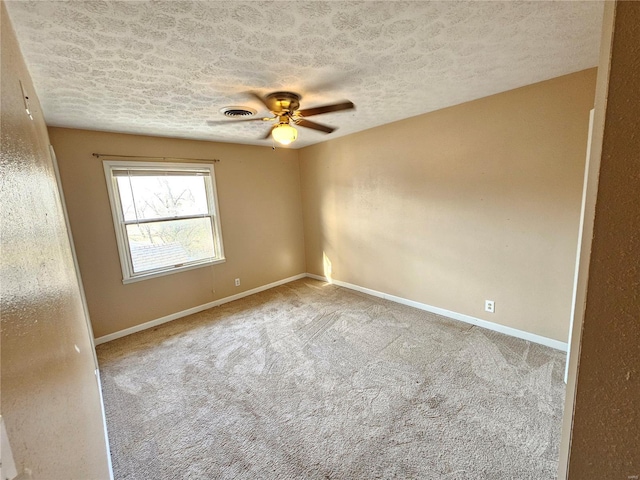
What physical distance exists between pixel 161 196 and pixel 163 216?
0.81 ft

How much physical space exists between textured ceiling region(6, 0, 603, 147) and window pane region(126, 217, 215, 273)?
1.32 m

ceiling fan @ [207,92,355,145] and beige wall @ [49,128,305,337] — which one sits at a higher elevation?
ceiling fan @ [207,92,355,145]

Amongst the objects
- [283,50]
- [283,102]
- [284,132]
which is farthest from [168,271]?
[283,50]

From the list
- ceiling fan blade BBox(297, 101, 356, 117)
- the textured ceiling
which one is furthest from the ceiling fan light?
the textured ceiling

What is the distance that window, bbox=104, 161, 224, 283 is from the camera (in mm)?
3084

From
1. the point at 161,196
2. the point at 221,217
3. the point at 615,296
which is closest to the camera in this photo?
the point at 615,296

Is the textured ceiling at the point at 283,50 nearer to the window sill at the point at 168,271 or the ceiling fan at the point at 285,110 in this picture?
the ceiling fan at the point at 285,110

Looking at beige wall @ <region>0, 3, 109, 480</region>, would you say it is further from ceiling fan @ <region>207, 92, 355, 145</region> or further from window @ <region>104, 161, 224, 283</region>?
window @ <region>104, 161, 224, 283</region>

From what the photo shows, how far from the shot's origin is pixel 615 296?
1.74 feet

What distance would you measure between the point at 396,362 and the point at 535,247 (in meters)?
1.66

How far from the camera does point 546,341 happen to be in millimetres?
2514

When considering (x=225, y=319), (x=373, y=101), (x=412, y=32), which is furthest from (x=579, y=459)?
(x=225, y=319)

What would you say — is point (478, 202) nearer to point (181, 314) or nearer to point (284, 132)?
point (284, 132)

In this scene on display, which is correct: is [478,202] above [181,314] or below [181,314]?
above
